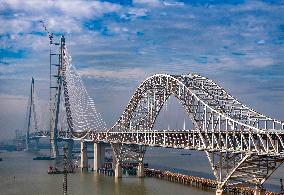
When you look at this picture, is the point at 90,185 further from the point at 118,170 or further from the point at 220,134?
the point at 220,134

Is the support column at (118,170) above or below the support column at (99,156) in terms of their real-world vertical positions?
below

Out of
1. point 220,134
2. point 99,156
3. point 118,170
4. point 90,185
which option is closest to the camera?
point 220,134

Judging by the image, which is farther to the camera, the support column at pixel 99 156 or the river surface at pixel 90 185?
the support column at pixel 99 156

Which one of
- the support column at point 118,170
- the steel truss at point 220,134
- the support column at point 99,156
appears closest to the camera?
the steel truss at point 220,134

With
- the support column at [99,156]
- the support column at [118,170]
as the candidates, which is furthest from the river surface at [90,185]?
the support column at [99,156]

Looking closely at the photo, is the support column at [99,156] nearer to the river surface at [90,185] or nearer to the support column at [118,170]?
the river surface at [90,185]

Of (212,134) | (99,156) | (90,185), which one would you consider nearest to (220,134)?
(212,134)

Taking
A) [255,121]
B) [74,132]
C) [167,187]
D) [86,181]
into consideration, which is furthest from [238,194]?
[74,132]

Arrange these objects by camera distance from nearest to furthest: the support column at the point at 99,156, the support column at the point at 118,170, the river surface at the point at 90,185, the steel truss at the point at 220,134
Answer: the steel truss at the point at 220,134 < the river surface at the point at 90,185 < the support column at the point at 118,170 < the support column at the point at 99,156

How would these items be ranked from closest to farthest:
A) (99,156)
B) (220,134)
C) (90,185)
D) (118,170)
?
(220,134)
(90,185)
(118,170)
(99,156)

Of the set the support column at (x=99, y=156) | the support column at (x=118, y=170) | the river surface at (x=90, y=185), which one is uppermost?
the support column at (x=99, y=156)

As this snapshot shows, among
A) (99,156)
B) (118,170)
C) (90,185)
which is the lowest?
(90,185)

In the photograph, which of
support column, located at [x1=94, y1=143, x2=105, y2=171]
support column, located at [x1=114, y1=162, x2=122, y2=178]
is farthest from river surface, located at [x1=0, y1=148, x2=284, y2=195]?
support column, located at [x1=94, y1=143, x2=105, y2=171]
